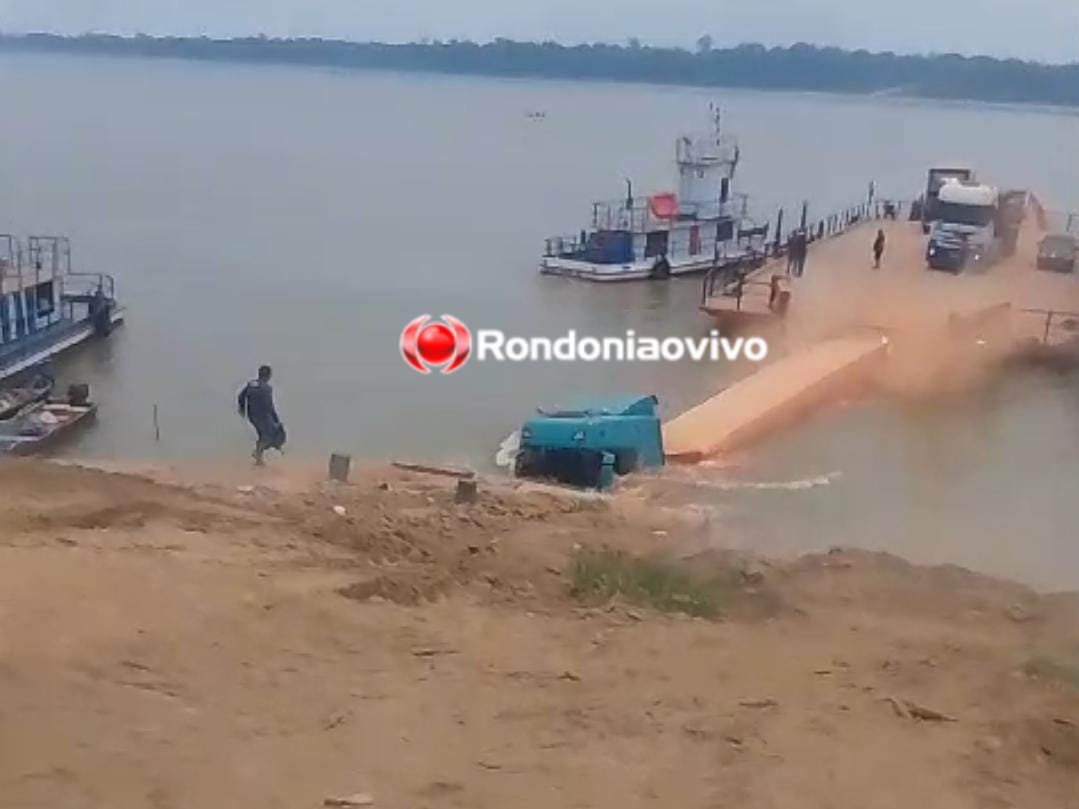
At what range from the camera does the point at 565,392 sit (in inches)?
920

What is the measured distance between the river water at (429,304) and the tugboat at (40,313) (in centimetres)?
47

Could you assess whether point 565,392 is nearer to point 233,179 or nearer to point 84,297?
point 84,297

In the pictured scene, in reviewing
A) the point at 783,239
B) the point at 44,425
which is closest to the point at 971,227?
the point at 783,239

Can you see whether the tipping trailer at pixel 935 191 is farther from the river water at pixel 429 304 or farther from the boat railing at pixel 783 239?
the river water at pixel 429 304

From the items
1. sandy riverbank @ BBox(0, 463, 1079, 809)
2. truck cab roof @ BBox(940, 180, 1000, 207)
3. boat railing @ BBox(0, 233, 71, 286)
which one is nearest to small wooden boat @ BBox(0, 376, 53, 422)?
boat railing @ BBox(0, 233, 71, 286)

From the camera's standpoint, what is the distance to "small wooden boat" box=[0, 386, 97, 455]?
1759 centimetres

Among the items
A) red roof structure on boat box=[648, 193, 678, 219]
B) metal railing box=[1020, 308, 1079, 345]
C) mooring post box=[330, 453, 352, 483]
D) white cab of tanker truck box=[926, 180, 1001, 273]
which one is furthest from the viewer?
red roof structure on boat box=[648, 193, 678, 219]

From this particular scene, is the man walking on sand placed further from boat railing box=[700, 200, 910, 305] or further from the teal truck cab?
boat railing box=[700, 200, 910, 305]

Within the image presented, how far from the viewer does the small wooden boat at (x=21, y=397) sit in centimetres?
1931

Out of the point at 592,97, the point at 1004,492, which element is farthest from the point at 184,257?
the point at 592,97

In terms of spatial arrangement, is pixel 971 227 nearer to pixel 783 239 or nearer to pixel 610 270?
pixel 783 239

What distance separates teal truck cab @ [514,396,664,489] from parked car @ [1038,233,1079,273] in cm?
1903

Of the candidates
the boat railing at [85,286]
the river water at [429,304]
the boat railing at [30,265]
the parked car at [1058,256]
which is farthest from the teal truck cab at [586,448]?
the parked car at [1058,256]

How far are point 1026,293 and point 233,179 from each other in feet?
109
